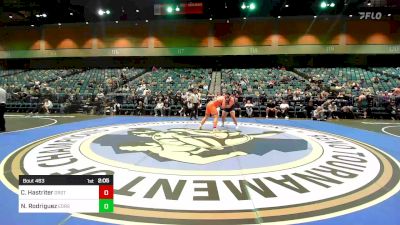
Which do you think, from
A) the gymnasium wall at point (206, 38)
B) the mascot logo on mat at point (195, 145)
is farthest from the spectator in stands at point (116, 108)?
the gymnasium wall at point (206, 38)

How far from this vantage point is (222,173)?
4.75 metres

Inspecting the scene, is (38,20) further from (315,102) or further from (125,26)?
(315,102)

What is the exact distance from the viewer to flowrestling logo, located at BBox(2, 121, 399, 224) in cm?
335

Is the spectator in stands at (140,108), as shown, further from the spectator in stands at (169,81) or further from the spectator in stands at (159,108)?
Answer: the spectator in stands at (169,81)

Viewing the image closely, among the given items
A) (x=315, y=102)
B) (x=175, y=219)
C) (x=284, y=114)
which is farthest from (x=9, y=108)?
(x=175, y=219)

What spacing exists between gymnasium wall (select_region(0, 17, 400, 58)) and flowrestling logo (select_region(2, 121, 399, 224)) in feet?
58.5

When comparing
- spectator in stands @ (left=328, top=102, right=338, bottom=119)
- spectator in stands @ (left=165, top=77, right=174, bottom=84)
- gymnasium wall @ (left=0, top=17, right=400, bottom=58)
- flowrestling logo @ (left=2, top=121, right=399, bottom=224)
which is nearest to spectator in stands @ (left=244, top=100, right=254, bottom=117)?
spectator in stands @ (left=328, top=102, right=338, bottom=119)

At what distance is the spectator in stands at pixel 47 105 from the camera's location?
17.1m

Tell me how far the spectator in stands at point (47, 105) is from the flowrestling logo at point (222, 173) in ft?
33.4

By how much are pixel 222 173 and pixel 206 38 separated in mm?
21575

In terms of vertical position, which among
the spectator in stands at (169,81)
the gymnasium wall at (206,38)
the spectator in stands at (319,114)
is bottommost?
the spectator in stands at (319,114)

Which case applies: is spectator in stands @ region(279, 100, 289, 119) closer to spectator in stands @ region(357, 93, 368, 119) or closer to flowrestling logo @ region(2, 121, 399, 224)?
spectator in stands @ region(357, 93, 368, 119)

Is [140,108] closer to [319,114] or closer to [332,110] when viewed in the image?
[319,114]

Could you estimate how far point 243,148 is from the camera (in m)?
6.75
